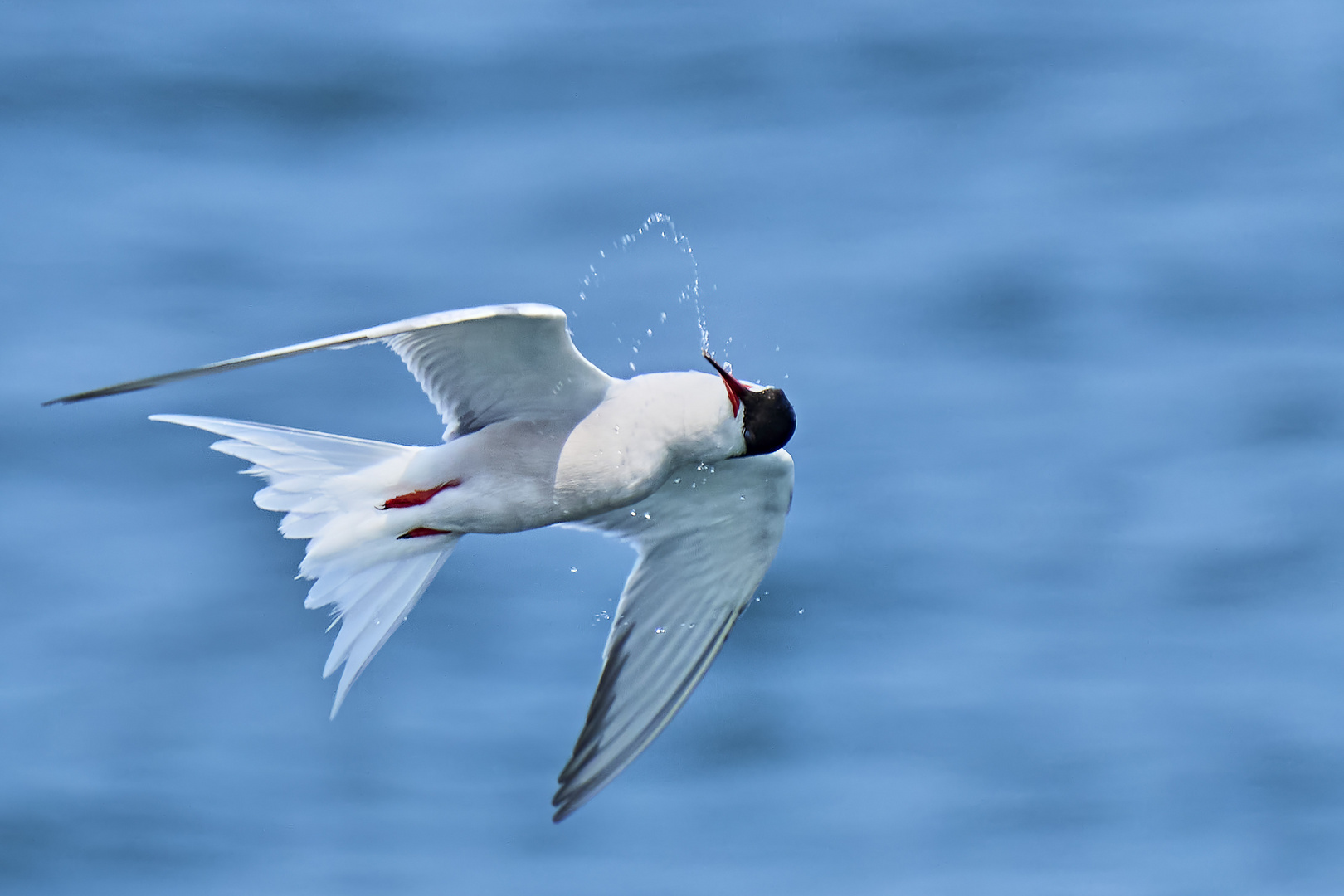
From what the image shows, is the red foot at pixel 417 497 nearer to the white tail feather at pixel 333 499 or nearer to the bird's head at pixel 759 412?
the white tail feather at pixel 333 499

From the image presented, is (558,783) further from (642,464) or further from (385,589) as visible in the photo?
(642,464)

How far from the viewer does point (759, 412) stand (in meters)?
5.05

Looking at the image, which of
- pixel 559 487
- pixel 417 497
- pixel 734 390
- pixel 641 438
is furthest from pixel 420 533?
pixel 734 390

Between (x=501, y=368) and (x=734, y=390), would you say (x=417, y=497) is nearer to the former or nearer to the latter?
(x=501, y=368)

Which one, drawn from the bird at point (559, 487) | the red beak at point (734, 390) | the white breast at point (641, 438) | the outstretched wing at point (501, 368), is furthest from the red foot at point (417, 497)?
the red beak at point (734, 390)

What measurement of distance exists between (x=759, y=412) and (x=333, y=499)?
138cm

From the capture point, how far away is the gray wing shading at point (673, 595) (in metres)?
5.84

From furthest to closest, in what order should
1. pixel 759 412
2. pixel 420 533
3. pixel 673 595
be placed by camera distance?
A: 1. pixel 673 595
2. pixel 420 533
3. pixel 759 412

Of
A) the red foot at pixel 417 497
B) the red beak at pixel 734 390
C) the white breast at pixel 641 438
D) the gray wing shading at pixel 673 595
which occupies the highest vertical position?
the red beak at pixel 734 390

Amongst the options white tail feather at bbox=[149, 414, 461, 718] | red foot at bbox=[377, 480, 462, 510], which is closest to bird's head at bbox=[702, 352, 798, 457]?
red foot at bbox=[377, 480, 462, 510]

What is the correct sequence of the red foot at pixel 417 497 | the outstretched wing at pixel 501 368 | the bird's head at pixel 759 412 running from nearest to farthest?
1. the outstretched wing at pixel 501 368
2. the bird's head at pixel 759 412
3. the red foot at pixel 417 497

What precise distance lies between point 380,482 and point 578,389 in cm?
69

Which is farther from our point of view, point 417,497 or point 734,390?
point 417,497

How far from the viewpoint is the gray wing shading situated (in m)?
5.84
